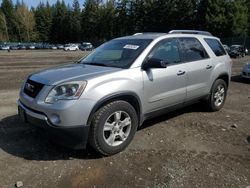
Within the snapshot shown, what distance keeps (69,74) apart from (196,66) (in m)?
2.67

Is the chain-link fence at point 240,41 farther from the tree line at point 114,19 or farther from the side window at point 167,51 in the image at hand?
the side window at point 167,51

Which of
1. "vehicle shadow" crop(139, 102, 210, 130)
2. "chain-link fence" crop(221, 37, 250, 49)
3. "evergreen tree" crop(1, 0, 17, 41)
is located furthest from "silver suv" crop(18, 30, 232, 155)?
"evergreen tree" crop(1, 0, 17, 41)

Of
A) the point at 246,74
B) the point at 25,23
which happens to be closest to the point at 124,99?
the point at 246,74

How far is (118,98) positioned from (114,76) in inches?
12.9

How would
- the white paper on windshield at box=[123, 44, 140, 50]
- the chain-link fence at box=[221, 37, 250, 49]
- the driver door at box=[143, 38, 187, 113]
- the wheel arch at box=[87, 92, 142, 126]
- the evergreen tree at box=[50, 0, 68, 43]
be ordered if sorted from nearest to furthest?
the wheel arch at box=[87, 92, 142, 126]
the driver door at box=[143, 38, 187, 113]
the white paper on windshield at box=[123, 44, 140, 50]
the chain-link fence at box=[221, 37, 250, 49]
the evergreen tree at box=[50, 0, 68, 43]

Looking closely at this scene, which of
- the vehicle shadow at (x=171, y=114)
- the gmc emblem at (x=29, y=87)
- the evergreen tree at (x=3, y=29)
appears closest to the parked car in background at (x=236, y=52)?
the vehicle shadow at (x=171, y=114)

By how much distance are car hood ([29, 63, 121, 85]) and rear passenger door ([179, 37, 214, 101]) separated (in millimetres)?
1725

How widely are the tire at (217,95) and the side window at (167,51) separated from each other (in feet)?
4.95

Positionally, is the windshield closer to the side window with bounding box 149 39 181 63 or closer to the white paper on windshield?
the white paper on windshield

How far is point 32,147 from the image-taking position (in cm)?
516

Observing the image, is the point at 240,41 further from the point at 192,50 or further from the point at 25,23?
the point at 25,23

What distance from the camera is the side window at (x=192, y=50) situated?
20.3 feet

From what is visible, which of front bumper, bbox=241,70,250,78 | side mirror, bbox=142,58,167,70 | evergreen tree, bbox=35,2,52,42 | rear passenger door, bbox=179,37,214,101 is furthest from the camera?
evergreen tree, bbox=35,2,52,42

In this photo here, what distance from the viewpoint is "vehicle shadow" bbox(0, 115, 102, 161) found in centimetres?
486
